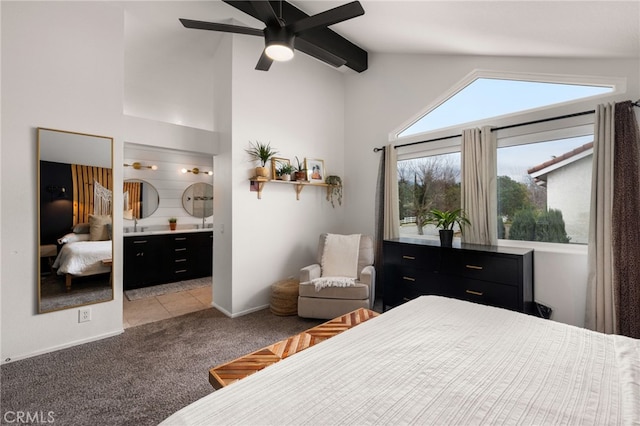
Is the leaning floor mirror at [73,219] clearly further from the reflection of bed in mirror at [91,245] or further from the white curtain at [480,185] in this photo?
the white curtain at [480,185]

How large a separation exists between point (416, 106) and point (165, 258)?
14.9 ft

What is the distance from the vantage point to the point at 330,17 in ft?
6.34

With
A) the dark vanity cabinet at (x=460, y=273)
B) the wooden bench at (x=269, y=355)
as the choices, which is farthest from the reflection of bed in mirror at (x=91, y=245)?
the dark vanity cabinet at (x=460, y=273)

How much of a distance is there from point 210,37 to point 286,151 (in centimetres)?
166

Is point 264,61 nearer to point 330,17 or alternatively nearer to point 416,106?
point 330,17

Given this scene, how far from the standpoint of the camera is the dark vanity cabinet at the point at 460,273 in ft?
8.34

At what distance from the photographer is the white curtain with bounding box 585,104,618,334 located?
7.63ft

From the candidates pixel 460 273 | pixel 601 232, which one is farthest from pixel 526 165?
pixel 460 273

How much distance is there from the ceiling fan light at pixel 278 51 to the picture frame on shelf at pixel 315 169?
6.43 ft

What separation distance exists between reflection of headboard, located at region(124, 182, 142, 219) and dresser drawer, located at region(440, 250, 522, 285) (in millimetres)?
4920

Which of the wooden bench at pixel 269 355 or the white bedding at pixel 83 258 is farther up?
the white bedding at pixel 83 258

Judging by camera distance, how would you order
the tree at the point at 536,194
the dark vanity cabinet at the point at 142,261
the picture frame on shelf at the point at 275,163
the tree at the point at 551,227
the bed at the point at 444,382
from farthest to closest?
the dark vanity cabinet at the point at 142,261 → the picture frame on shelf at the point at 275,163 → the tree at the point at 536,194 → the tree at the point at 551,227 → the bed at the point at 444,382

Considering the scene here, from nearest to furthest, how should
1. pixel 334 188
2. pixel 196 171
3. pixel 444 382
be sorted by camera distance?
pixel 444 382 < pixel 334 188 < pixel 196 171

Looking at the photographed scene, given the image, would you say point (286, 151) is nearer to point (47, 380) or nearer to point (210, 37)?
point (210, 37)
